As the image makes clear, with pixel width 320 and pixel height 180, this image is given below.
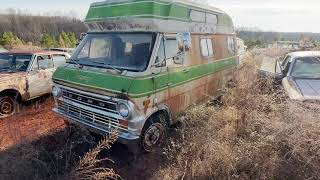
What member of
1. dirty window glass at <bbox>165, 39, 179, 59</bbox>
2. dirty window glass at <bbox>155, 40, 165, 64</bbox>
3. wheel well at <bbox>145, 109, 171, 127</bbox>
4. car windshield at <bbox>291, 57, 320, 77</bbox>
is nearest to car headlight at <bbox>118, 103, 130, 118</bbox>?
wheel well at <bbox>145, 109, 171, 127</bbox>

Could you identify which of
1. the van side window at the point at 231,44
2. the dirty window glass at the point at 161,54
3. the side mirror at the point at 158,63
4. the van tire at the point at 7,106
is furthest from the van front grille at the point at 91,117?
the van side window at the point at 231,44

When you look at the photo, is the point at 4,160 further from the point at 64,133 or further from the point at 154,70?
the point at 154,70

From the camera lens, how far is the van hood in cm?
466

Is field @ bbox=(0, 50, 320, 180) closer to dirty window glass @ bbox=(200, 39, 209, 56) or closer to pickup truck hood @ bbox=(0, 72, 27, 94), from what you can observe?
pickup truck hood @ bbox=(0, 72, 27, 94)

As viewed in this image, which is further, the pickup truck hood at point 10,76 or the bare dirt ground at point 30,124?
the pickup truck hood at point 10,76

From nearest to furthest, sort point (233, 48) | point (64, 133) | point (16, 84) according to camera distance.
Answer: point (64, 133), point (16, 84), point (233, 48)

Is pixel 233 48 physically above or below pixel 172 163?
above

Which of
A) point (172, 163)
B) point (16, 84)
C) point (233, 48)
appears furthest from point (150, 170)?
point (233, 48)

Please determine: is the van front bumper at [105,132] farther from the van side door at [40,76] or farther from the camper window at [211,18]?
the camper window at [211,18]

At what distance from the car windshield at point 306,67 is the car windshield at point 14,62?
23.3 ft

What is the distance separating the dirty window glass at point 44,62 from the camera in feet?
26.4

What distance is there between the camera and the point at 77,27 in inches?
2808

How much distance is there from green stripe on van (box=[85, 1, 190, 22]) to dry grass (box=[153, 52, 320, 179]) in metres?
2.04

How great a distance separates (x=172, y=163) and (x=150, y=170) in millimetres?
384
